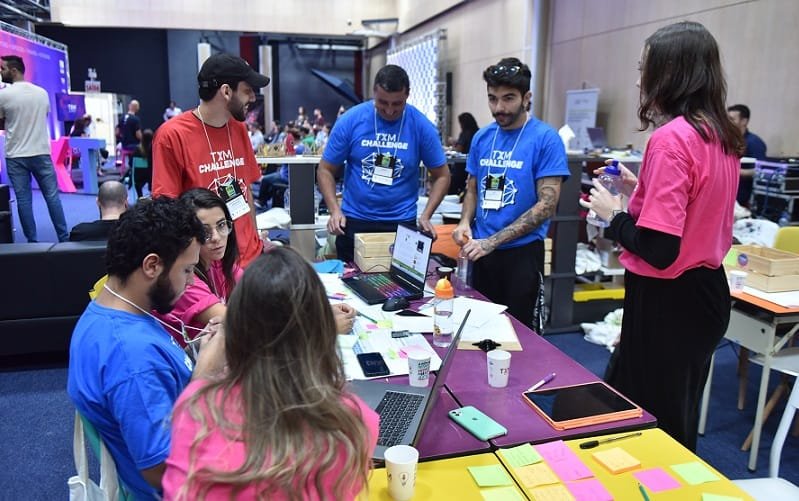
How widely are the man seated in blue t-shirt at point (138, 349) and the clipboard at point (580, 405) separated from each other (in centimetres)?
84

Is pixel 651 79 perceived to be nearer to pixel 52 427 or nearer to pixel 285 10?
pixel 52 427

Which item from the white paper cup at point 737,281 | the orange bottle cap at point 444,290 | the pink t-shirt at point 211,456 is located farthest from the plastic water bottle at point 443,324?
the white paper cup at point 737,281

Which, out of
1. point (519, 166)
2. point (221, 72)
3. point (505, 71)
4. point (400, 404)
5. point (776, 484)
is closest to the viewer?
point (400, 404)

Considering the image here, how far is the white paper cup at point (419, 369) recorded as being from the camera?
63.2 inches

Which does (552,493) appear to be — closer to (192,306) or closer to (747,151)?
(192,306)

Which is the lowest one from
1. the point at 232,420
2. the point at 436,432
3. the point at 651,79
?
A: the point at 436,432

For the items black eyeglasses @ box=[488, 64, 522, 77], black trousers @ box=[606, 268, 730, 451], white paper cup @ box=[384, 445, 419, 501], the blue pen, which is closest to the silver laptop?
white paper cup @ box=[384, 445, 419, 501]

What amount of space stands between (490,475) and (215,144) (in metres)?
1.85

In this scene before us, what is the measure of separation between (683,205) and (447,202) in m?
3.61

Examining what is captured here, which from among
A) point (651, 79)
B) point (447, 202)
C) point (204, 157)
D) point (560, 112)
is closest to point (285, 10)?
point (560, 112)

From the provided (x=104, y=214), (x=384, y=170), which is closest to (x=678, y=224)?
(x=384, y=170)

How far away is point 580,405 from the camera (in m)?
1.53

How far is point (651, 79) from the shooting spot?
1666mm

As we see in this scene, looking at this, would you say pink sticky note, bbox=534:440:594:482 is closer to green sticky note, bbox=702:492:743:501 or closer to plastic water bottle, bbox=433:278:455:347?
green sticky note, bbox=702:492:743:501
